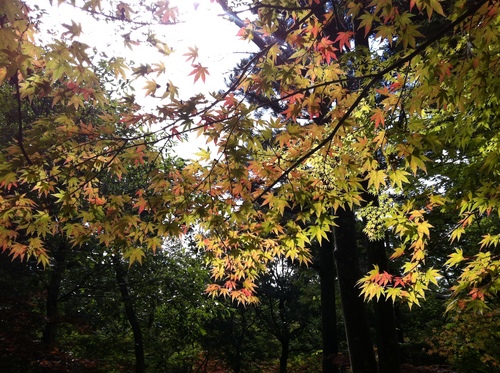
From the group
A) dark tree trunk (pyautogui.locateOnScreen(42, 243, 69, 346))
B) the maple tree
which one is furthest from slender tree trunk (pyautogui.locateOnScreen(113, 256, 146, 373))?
the maple tree

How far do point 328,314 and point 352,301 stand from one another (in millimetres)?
6042

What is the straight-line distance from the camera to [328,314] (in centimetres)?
1037

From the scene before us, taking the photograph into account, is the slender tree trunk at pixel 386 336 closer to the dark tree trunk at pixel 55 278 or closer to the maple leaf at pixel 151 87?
the maple leaf at pixel 151 87

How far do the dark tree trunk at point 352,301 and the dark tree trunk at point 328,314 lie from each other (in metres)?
4.75

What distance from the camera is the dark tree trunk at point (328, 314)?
9594 mm

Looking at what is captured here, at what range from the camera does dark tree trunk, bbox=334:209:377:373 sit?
450cm

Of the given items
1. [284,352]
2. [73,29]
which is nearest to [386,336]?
[73,29]

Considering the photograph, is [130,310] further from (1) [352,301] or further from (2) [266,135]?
(2) [266,135]

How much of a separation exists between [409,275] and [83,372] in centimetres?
642

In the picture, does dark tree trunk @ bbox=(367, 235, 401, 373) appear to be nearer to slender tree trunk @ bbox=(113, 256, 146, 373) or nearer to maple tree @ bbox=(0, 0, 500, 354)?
maple tree @ bbox=(0, 0, 500, 354)

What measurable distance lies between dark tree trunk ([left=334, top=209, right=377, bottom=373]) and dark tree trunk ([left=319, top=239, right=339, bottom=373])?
→ 4754mm

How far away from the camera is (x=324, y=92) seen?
2.89 meters

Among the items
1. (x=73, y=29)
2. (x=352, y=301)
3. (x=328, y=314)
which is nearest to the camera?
(x=73, y=29)

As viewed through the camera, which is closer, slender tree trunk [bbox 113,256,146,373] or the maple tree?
the maple tree
